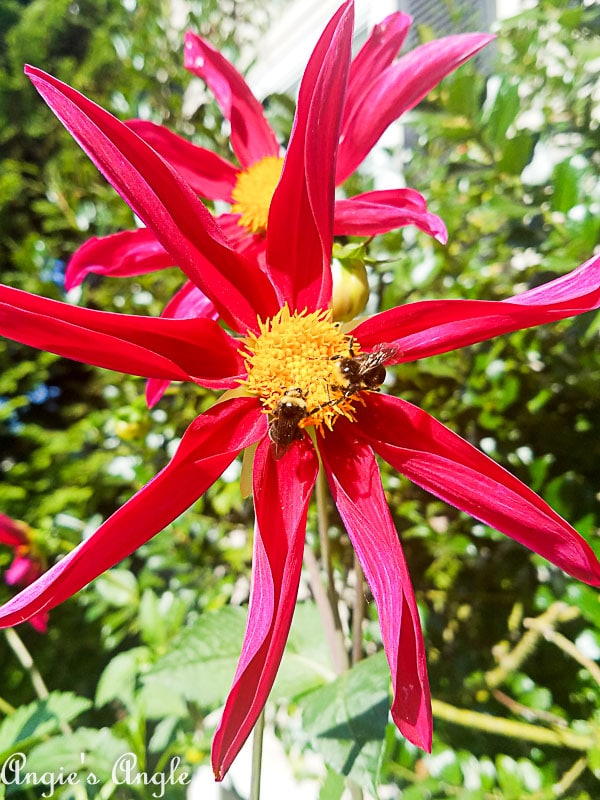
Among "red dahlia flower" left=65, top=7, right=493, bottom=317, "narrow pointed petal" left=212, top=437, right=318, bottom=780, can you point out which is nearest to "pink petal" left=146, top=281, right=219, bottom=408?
"red dahlia flower" left=65, top=7, right=493, bottom=317

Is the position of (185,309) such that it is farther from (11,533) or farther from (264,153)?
(11,533)

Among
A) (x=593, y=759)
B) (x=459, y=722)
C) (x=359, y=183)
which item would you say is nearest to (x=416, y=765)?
(x=459, y=722)

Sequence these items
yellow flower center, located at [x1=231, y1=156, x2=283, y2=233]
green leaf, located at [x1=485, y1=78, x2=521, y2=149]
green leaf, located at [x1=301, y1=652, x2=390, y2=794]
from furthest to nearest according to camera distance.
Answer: green leaf, located at [x1=485, y1=78, x2=521, y2=149] → yellow flower center, located at [x1=231, y1=156, x2=283, y2=233] → green leaf, located at [x1=301, y1=652, x2=390, y2=794]

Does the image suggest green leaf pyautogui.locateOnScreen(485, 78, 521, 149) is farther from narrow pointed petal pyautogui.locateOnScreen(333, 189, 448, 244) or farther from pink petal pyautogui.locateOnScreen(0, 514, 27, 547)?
pink petal pyautogui.locateOnScreen(0, 514, 27, 547)

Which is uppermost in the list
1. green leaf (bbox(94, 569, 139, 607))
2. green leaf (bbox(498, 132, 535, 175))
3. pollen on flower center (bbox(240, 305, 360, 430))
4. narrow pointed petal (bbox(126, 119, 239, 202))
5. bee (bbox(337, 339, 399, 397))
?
narrow pointed petal (bbox(126, 119, 239, 202))

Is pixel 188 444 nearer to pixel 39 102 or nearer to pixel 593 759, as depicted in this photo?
pixel 593 759

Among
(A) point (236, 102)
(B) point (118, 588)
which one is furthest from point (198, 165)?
(B) point (118, 588)
